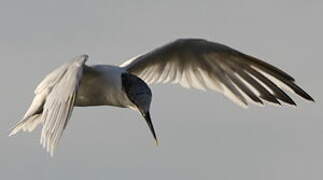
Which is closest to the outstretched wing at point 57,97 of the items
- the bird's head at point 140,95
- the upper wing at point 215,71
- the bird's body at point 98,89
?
the bird's body at point 98,89

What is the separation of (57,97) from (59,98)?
0.07m

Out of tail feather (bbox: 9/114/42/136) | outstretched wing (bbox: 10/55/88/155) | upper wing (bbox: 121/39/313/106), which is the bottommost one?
tail feather (bbox: 9/114/42/136)

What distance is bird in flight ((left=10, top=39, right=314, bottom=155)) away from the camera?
18.1m

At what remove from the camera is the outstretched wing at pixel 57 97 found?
16.1 m

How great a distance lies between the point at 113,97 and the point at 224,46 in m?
2.27

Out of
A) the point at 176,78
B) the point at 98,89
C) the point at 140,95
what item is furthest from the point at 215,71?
the point at 140,95

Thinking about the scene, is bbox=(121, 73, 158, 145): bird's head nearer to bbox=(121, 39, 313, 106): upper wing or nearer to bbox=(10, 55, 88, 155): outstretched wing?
bbox=(10, 55, 88, 155): outstretched wing

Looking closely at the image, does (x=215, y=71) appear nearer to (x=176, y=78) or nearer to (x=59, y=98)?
(x=176, y=78)

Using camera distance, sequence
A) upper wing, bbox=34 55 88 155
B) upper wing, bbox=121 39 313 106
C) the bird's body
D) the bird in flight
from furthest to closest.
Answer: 1. upper wing, bbox=121 39 313 106
2. the bird's body
3. the bird in flight
4. upper wing, bbox=34 55 88 155

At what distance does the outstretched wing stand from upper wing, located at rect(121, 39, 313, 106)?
75.5 inches

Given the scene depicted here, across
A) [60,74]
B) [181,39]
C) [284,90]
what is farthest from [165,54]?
[60,74]

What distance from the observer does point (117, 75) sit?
18.3 meters

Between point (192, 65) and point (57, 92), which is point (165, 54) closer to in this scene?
point (192, 65)

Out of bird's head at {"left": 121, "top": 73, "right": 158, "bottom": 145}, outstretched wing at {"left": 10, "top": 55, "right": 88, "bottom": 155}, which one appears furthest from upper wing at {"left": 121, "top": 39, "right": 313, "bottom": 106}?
outstretched wing at {"left": 10, "top": 55, "right": 88, "bottom": 155}
